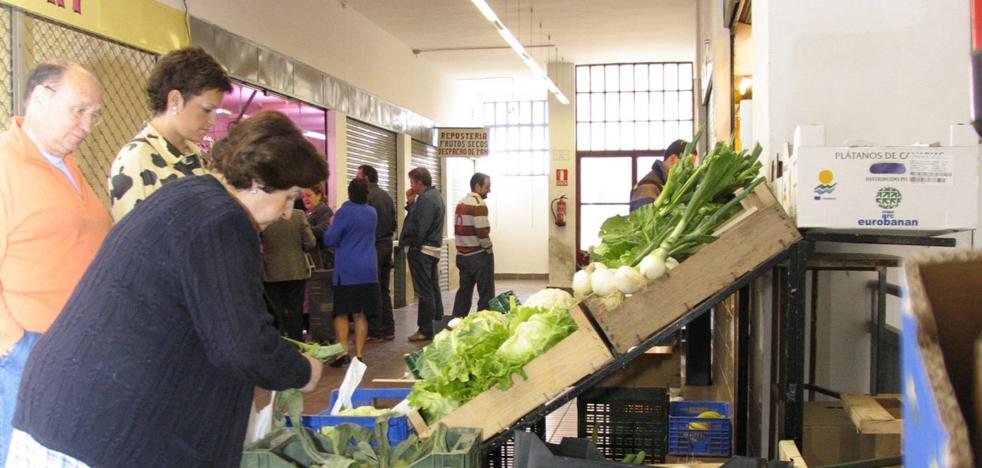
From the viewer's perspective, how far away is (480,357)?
3.01m

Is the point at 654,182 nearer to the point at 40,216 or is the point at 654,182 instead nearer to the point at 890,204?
the point at 890,204

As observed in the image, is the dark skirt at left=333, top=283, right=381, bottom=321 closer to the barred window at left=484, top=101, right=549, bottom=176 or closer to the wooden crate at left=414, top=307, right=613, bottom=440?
the wooden crate at left=414, top=307, right=613, bottom=440

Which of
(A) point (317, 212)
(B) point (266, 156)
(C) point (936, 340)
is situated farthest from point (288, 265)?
(C) point (936, 340)

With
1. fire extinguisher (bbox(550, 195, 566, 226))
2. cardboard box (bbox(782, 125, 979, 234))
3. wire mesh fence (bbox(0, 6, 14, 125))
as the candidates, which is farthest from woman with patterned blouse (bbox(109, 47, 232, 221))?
fire extinguisher (bbox(550, 195, 566, 226))

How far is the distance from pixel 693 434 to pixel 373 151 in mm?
9704

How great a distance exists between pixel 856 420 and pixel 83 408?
243 centimetres

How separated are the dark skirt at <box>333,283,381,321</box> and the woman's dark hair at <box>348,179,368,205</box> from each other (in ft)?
2.54

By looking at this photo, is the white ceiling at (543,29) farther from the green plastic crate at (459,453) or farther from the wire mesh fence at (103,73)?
the green plastic crate at (459,453)

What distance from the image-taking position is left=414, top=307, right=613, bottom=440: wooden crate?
2.84 meters

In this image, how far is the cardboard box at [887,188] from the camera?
2924 mm

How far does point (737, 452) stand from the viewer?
384 cm

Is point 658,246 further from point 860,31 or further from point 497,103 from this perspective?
point 497,103

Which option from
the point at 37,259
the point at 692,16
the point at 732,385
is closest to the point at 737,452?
the point at 732,385

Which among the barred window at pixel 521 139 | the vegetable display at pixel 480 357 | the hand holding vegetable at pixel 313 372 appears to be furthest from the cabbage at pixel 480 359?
the barred window at pixel 521 139
